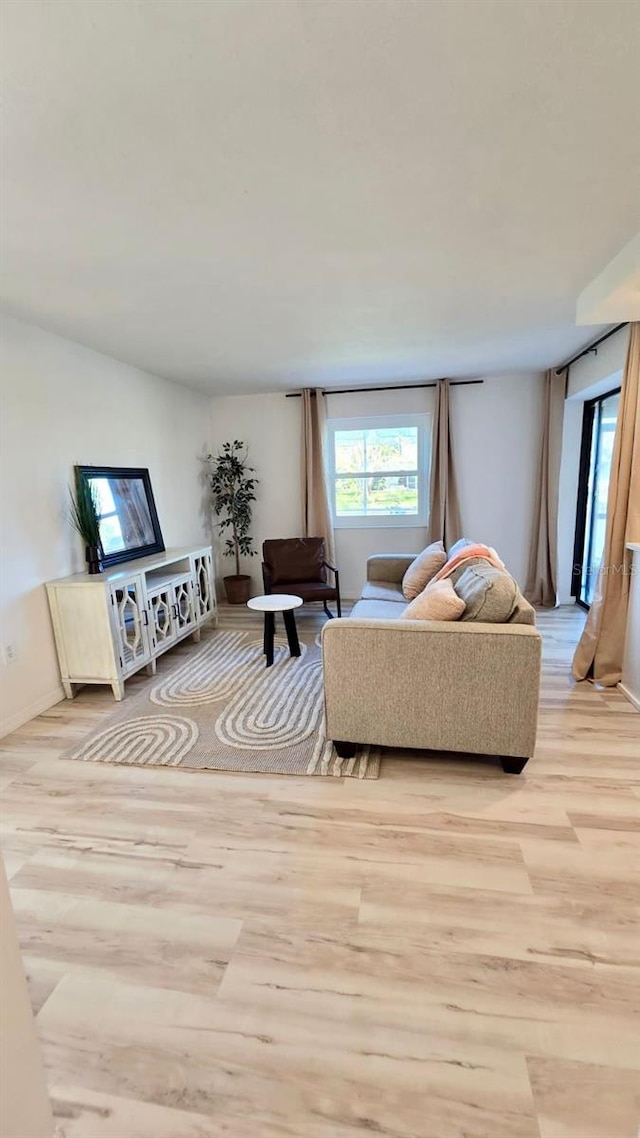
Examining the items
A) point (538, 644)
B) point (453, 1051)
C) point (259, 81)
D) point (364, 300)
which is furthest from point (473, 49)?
point (453, 1051)

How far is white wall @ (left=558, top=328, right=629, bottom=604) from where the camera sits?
3.72 m

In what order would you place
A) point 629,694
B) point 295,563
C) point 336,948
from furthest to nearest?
point 295,563, point 629,694, point 336,948

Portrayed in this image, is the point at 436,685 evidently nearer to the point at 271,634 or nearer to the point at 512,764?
the point at 512,764

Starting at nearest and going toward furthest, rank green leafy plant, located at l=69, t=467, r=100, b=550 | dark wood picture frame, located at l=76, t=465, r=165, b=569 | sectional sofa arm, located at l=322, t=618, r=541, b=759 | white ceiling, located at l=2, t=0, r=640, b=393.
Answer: white ceiling, located at l=2, t=0, r=640, b=393, sectional sofa arm, located at l=322, t=618, r=541, b=759, green leafy plant, located at l=69, t=467, r=100, b=550, dark wood picture frame, located at l=76, t=465, r=165, b=569

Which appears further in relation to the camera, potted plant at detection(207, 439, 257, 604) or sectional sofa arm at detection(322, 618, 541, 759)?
potted plant at detection(207, 439, 257, 604)

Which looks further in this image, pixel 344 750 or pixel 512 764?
pixel 344 750

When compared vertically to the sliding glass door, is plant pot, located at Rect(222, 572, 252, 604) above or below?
below

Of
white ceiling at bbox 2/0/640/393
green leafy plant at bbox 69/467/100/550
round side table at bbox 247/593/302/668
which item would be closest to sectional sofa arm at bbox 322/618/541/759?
round side table at bbox 247/593/302/668

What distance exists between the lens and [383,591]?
12.3 feet

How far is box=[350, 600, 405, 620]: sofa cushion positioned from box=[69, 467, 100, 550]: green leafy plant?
1848 mm

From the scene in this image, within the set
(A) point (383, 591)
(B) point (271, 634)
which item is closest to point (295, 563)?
(A) point (383, 591)

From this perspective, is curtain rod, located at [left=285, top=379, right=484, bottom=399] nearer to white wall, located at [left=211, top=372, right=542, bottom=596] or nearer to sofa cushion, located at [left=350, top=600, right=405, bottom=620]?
white wall, located at [left=211, top=372, right=542, bottom=596]

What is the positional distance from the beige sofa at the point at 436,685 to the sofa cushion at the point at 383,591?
132cm

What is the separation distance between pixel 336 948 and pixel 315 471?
13.9 ft
